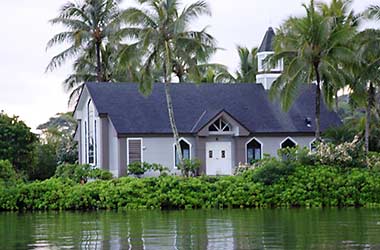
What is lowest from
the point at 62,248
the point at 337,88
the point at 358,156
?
the point at 62,248

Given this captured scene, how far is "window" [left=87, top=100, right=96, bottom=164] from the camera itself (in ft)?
182

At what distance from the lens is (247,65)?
235 feet

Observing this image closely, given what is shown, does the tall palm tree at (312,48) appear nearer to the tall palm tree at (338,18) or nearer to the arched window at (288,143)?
the tall palm tree at (338,18)

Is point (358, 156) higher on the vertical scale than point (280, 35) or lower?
lower

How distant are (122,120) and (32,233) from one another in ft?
84.4

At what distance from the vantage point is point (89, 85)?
54156 mm

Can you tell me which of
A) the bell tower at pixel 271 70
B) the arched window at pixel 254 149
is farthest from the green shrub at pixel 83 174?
the bell tower at pixel 271 70

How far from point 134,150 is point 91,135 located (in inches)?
185

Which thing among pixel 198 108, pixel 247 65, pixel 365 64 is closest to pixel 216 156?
pixel 198 108

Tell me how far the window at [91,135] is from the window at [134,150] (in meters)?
3.82

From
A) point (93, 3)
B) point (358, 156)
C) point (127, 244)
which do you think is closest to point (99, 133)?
point (93, 3)

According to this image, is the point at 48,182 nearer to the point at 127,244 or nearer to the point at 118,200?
the point at 118,200

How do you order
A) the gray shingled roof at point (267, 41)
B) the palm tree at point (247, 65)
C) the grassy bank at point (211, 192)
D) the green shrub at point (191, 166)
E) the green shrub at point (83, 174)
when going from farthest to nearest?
the palm tree at point (247, 65) → the gray shingled roof at point (267, 41) → the green shrub at point (191, 166) → the green shrub at point (83, 174) → the grassy bank at point (211, 192)

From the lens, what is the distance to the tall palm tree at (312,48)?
44.2m
